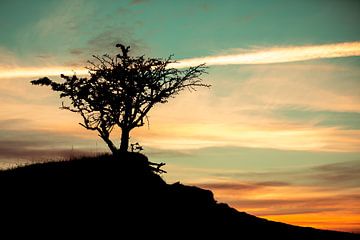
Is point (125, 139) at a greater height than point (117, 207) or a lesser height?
greater

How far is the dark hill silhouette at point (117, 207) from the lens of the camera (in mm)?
27469

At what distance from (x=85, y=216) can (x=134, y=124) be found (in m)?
12.9

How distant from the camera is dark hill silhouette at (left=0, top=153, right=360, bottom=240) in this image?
90.1ft

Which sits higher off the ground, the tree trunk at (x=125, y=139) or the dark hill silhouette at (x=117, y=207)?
the tree trunk at (x=125, y=139)

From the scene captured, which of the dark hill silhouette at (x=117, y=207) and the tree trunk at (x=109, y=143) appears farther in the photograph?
the tree trunk at (x=109, y=143)

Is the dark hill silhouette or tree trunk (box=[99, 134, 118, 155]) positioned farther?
tree trunk (box=[99, 134, 118, 155])

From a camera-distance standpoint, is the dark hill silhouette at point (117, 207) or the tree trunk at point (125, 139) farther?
the tree trunk at point (125, 139)

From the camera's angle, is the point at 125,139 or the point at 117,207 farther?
the point at 125,139

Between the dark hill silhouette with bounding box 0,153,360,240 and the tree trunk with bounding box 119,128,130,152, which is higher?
the tree trunk with bounding box 119,128,130,152

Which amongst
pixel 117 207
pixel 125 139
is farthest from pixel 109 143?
pixel 117 207

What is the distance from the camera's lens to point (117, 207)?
30.7 m

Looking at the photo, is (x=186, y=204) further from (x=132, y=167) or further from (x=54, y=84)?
(x=54, y=84)

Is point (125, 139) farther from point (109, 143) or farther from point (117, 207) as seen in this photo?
point (117, 207)

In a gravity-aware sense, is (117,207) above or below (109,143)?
below
